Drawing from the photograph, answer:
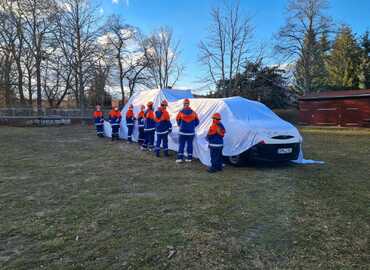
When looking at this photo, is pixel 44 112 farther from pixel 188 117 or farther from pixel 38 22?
pixel 188 117

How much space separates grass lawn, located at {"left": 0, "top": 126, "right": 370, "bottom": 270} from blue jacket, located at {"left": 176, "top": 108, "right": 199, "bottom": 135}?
3.52 feet

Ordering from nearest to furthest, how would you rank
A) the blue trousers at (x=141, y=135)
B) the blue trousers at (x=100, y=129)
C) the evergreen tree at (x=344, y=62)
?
the blue trousers at (x=141, y=135) → the blue trousers at (x=100, y=129) → the evergreen tree at (x=344, y=62)

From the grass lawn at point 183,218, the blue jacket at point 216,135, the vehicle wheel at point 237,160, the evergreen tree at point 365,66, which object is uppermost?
the evergreen tree at point 365,66

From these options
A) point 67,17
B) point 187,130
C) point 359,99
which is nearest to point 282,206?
point 187,130

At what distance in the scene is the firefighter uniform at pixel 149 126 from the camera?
10273mm

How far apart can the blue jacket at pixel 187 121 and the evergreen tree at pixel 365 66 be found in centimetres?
3112

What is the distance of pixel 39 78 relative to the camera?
1148 inches

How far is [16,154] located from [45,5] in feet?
76.9

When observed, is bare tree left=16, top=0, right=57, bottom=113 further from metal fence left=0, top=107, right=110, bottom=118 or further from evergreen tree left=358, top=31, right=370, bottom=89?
evergreen tree left=358, top=31, right=370, bottom=89

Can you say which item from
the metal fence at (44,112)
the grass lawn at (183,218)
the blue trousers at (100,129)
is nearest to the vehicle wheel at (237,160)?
the grass lawn at (183,218)

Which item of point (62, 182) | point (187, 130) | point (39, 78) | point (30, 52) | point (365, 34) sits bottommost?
point (62, 182)

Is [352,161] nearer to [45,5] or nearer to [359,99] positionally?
[359,99]

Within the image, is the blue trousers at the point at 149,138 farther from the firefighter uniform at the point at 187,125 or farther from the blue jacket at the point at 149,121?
the firefighter uniform at the point at 187,125

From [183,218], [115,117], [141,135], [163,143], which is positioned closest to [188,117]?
[163,143]
